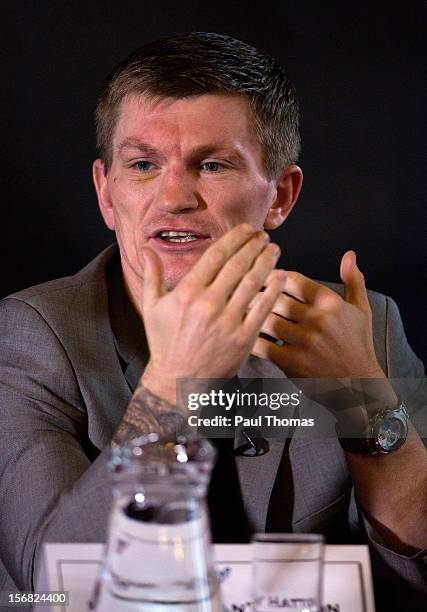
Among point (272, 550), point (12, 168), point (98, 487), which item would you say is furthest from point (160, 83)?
point (272, 550)

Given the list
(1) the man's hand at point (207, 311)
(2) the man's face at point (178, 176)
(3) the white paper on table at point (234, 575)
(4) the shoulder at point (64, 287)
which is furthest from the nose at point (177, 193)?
(3) the white paper on table at point (234, 575)

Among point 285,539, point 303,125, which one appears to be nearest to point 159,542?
point 285,539

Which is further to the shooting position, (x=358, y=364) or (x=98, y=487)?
(x=358, y=364)

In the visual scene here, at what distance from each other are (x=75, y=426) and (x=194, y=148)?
0.42 metres

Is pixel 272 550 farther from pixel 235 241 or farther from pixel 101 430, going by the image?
pixel 101 430

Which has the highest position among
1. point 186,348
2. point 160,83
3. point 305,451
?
point 160,83

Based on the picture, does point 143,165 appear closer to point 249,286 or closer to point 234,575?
point 249,286

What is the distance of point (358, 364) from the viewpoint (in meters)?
1.02

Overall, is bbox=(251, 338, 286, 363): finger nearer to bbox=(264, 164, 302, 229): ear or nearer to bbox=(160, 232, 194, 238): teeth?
bbox=(160, 232, 194, 238): teeth

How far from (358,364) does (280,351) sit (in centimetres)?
10

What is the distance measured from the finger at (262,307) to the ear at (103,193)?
0.58 metres

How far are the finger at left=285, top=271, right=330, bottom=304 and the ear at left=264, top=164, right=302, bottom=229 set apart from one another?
414 millimetres

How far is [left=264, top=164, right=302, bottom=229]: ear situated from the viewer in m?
1.41

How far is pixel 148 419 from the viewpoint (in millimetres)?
758
